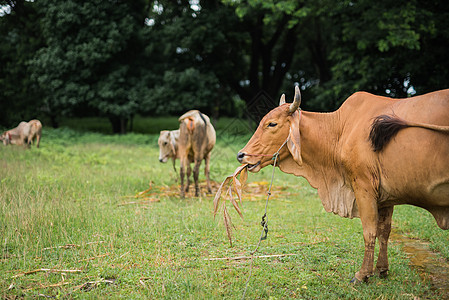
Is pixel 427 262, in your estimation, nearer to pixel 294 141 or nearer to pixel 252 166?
pixel 294 141

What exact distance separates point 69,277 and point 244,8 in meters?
15.0

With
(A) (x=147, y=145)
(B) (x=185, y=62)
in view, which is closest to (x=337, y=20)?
(B) (x=185, y=62)

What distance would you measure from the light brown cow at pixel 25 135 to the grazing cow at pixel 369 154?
1220cm

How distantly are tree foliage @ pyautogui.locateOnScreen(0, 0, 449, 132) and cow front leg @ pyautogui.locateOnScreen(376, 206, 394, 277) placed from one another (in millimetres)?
12034

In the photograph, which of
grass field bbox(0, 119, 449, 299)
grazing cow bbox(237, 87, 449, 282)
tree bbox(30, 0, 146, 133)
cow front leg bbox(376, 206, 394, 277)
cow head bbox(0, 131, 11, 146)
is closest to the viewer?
grazing cow bbox(237, 87, 449, 282)

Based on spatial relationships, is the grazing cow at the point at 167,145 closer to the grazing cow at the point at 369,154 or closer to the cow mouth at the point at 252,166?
the cow mouth at the point at 252,166

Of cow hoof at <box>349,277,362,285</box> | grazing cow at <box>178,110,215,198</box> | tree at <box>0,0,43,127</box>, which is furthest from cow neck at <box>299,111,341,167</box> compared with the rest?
tree at <box>0,0,43,127</box>

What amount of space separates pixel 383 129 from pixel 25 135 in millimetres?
13986

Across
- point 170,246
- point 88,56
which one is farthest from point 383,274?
point 88,56

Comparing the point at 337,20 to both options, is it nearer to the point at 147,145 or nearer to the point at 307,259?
the point at 147,145

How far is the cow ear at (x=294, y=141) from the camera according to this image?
452 cm

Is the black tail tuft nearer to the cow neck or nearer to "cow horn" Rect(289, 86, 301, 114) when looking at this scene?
the cow neck

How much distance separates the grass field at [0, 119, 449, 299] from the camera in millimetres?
4168

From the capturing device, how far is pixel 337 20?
1856 centimetres
